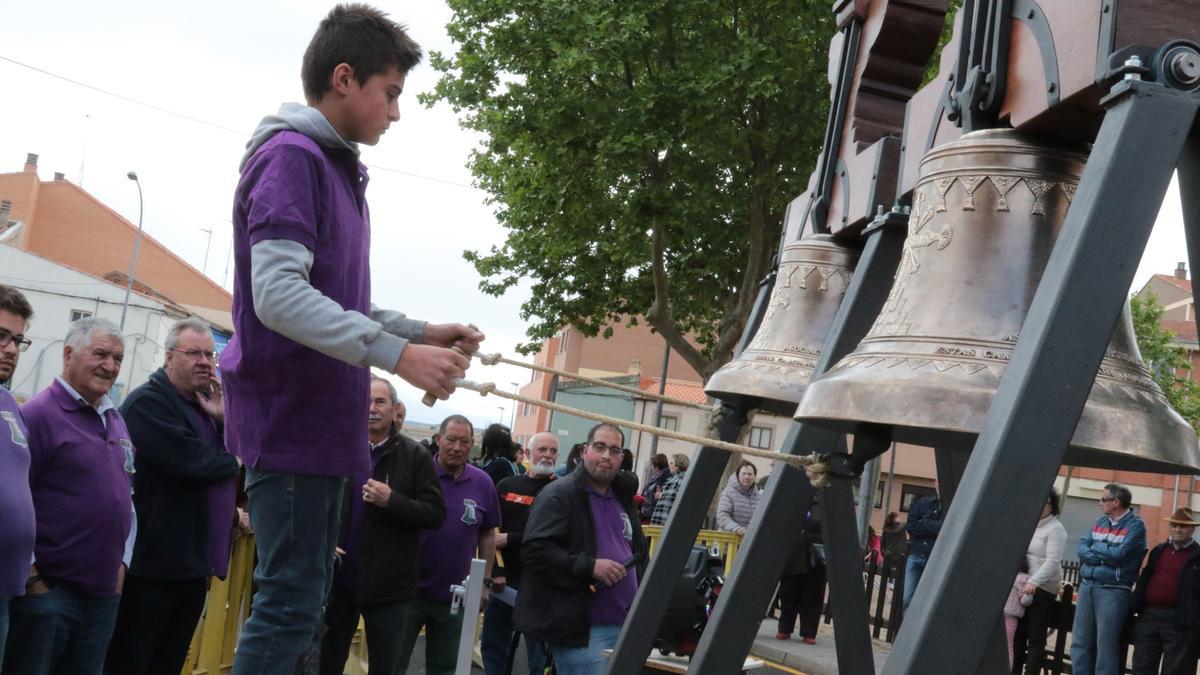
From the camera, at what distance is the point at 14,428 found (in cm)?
487

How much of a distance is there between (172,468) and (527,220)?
18.1m

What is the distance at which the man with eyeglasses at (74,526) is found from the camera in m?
5.06

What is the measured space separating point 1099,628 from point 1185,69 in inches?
424

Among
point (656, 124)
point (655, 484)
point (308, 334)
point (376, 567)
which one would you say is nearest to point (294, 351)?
point (308, 334)

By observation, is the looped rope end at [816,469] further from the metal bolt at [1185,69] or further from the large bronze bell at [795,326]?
the metal bolt at [1185,69]

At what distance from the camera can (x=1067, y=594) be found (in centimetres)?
1316

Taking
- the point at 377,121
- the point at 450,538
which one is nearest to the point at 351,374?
the point at 377,121

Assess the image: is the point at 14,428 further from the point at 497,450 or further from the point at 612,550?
the point at 497,450

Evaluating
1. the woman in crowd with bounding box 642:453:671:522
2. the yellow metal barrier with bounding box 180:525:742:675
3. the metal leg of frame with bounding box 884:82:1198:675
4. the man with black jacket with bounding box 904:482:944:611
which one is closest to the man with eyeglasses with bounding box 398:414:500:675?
the yellow metal barrier with bounding box 180:525:742:675

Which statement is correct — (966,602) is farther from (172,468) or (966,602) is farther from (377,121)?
(172,468)

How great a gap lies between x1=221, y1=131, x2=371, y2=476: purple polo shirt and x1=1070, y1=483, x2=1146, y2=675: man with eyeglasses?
9972 millimetres

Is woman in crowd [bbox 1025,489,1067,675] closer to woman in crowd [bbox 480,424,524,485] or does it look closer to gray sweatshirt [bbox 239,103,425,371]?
woman in crowd [bbox 480,424,524,485]

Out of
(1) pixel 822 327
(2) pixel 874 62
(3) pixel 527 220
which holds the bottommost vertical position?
(1) pixel 822 327

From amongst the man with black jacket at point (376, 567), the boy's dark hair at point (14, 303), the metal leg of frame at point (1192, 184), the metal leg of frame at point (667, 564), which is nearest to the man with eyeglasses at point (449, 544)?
the man with black jacket at point (376, 567)
